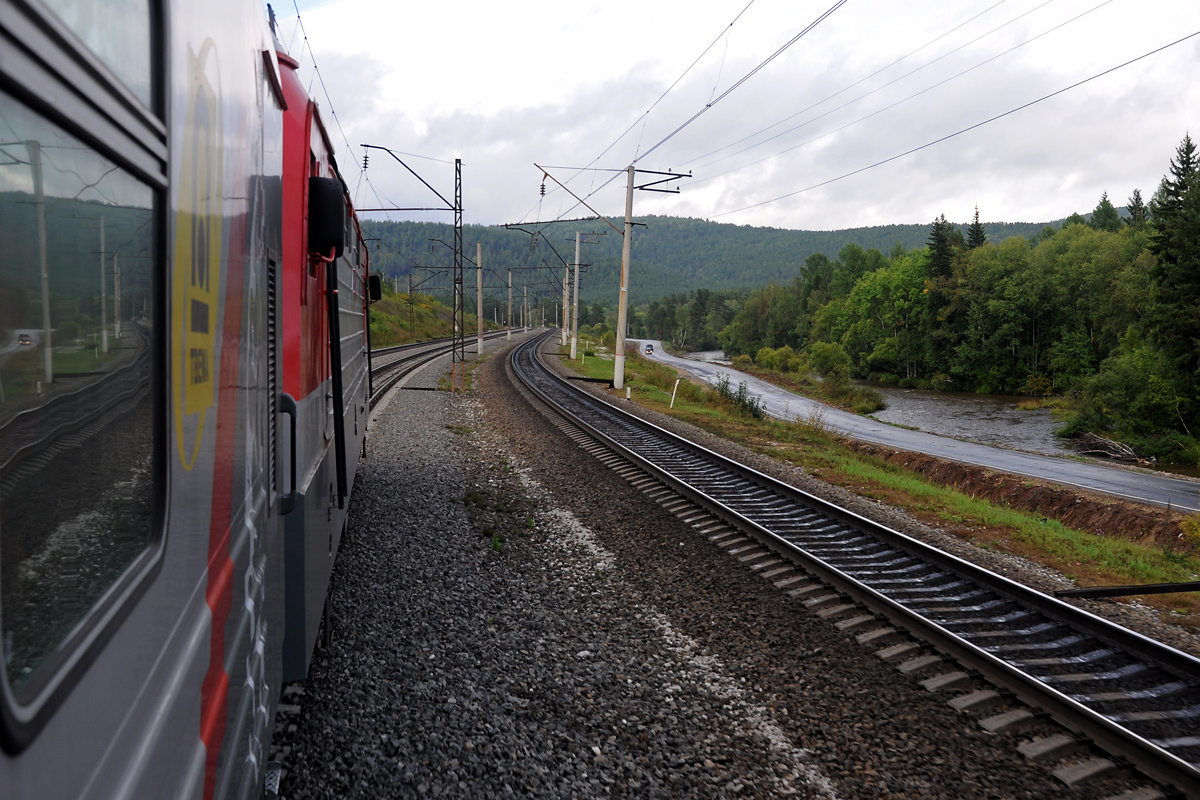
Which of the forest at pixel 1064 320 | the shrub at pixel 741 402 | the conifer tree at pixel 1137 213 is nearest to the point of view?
the shrub at pixel 741 402

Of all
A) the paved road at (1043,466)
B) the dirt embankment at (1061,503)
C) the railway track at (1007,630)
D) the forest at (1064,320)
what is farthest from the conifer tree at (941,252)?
the railway track at (1007,630)

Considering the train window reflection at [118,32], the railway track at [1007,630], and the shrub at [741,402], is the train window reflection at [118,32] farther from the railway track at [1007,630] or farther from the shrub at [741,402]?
the shrub at [741,402]

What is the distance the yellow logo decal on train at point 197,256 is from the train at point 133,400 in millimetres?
11

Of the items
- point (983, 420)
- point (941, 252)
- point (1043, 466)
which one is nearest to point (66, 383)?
point (1043, 466)

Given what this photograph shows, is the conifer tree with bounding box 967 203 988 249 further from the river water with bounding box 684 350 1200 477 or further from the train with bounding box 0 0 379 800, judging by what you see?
the train with bounding box 0 0 379 800

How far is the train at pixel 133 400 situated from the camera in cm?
104

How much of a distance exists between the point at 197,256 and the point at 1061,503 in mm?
17860

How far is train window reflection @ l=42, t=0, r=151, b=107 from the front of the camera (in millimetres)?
1138

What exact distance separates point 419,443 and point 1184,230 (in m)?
38.8

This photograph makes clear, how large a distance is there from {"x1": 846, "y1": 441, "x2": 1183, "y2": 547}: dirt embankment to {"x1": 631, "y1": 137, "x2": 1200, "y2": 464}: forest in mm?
15428

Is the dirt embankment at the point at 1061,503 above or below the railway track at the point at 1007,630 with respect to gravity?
below

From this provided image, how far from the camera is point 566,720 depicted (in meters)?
4.53

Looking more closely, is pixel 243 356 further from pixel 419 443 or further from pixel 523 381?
pixel 523 381

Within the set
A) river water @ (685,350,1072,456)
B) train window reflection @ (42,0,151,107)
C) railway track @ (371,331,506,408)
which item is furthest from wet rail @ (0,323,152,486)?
river water @ (685,350,1072,456)
